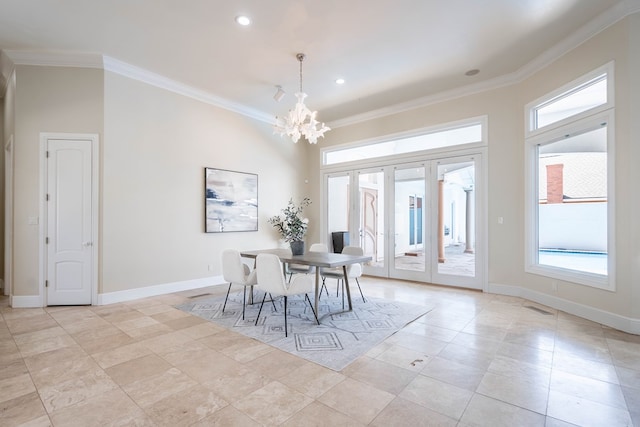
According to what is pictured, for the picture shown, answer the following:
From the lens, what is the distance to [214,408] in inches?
81.4

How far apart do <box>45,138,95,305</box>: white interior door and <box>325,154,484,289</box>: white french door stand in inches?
186

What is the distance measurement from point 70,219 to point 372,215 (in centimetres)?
522

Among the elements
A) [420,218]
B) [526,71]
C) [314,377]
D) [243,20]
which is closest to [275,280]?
[314,377]

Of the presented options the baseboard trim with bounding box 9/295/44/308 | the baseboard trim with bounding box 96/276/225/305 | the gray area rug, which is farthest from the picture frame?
the baseboard trim with bounding box 9/295/44/308

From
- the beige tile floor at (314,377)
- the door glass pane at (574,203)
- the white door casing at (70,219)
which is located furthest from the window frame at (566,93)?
the white door casing at (70,219)

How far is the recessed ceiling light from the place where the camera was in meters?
3.53

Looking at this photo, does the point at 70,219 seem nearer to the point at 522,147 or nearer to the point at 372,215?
the point at 372,215

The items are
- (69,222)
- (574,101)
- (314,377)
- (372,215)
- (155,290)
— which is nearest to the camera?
(314,377)

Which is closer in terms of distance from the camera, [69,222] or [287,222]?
[69,222]

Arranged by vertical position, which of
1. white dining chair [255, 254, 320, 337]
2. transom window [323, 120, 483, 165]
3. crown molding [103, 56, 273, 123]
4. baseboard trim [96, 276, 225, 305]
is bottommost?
baseboard trim [96, 276, 225, 305]

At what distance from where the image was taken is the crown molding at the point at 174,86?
180 inches

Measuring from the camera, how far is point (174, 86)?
207 inches

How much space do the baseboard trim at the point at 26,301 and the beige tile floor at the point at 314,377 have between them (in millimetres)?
627

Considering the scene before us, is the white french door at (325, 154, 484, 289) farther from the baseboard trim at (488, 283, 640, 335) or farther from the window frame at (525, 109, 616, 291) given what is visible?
the window frame at (525, 109, 616, 291)
